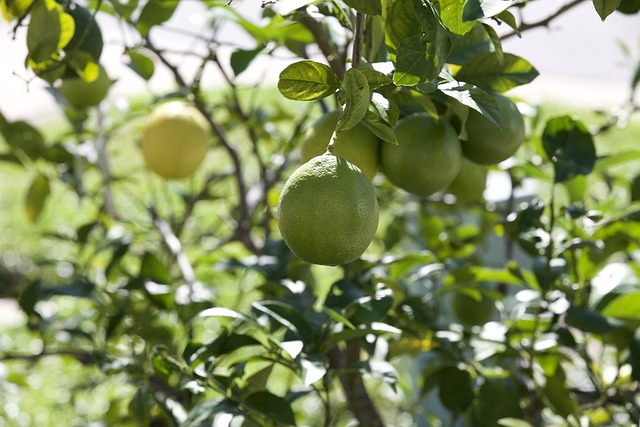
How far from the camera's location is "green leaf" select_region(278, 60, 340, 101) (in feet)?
1.65

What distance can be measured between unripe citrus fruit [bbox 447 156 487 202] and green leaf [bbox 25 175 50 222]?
0.67 m

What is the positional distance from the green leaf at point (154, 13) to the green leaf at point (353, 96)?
401 mm

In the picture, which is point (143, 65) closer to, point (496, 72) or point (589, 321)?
point (496, 72)

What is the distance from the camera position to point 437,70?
48 centimetres

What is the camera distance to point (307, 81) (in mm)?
509

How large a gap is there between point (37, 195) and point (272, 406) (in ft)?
2.30

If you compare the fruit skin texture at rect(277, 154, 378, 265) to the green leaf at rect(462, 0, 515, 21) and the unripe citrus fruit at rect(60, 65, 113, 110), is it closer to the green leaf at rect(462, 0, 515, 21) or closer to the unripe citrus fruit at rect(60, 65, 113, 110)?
the green leaf at rect(462, 0, 515, 21)

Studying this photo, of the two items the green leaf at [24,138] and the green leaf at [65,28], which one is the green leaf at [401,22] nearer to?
the green leaf at [65,28]

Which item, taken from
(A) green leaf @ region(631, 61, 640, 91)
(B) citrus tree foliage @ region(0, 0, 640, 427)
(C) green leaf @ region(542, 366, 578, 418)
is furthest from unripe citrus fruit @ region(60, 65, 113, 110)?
(A) green leaf @ region(631, 61, 640, 91)

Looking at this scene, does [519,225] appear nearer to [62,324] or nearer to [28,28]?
[28,28]

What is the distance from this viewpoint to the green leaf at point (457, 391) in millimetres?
856

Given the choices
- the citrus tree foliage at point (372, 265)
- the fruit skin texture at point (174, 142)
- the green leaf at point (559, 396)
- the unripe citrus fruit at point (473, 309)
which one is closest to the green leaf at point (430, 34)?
the citrus tree foliage at point (372, 265)

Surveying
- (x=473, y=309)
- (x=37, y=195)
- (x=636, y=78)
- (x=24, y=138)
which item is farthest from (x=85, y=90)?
(x=636, y=78)

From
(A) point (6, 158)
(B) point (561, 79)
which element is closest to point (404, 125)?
(A) point (6, 158)
